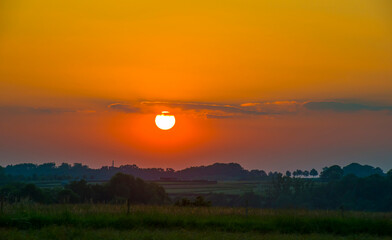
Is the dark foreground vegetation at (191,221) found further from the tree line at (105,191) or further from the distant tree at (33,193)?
the tree line at (105,191)

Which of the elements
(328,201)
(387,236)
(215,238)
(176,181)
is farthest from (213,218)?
(176,181)

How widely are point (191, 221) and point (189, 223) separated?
0.25 m

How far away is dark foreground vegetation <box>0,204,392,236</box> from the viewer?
3106 cm

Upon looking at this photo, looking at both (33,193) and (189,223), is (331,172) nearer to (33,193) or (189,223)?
(33,193)

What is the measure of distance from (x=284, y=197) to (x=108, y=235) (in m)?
103

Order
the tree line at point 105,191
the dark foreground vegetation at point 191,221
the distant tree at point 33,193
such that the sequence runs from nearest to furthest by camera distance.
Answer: the dark foreground vegetation at point 191,221, the distant tree at point 33,193, the tree line at point 105,191

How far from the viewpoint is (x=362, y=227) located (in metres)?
32.9

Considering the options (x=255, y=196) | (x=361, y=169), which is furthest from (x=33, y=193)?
(x=361, y=169)

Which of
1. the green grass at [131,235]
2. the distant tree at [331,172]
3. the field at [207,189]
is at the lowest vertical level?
the green grass at [131,235]

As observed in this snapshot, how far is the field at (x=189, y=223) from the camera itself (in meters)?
28.5

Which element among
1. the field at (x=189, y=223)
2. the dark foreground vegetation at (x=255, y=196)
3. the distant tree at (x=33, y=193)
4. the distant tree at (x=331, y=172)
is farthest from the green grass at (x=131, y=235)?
the distant tree at (x=331, y=172)

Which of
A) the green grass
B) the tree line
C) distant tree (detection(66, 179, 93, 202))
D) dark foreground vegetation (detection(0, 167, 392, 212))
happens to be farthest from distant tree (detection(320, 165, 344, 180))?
the green grass

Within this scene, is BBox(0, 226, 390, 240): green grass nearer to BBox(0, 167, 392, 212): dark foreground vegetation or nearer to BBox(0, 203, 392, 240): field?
BBox(0, 203, 392, 240): field

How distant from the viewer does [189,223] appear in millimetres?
32469
